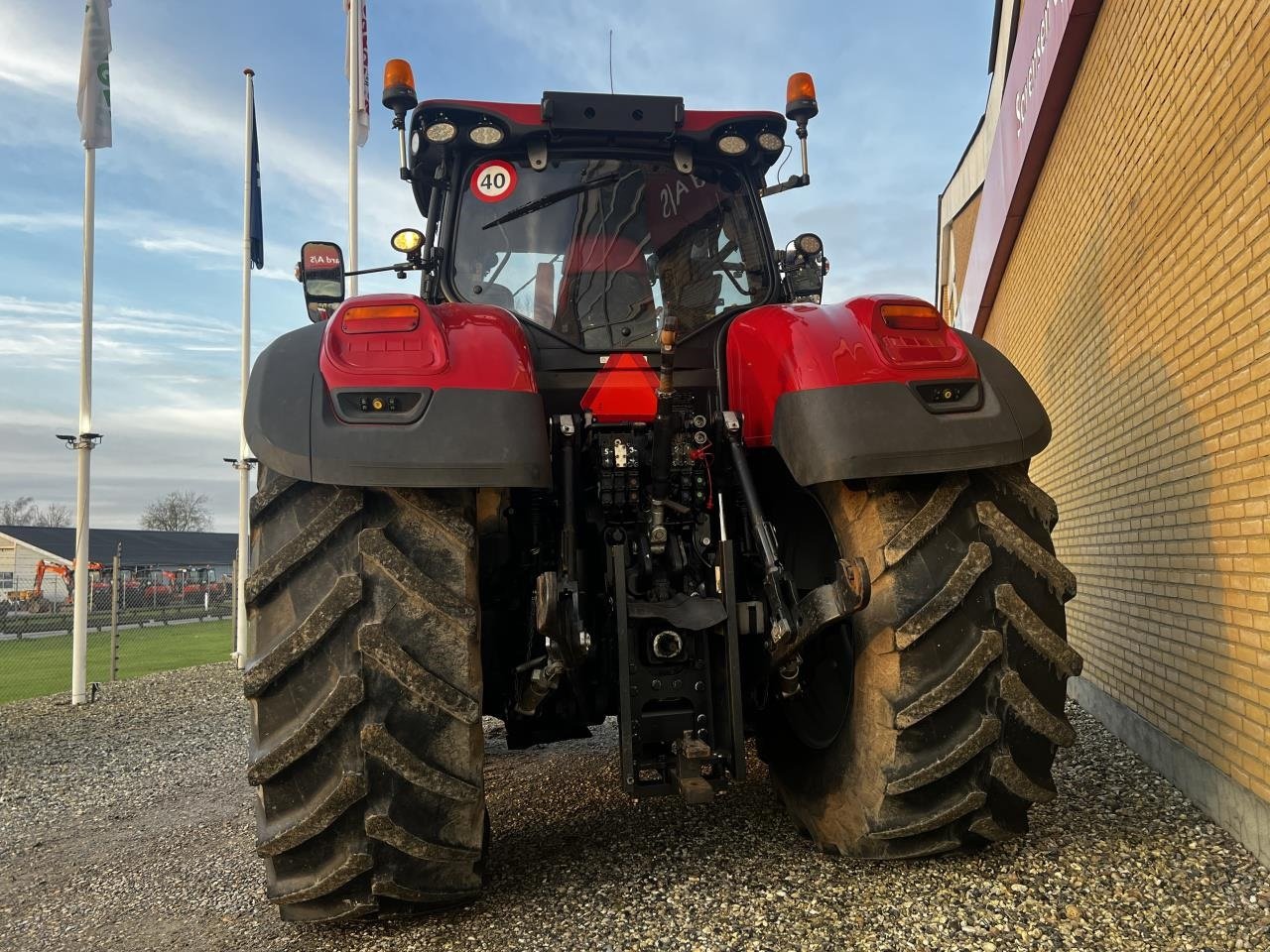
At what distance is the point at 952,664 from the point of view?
2514mm

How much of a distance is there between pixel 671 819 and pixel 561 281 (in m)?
2.13

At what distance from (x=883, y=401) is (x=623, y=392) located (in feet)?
3.24

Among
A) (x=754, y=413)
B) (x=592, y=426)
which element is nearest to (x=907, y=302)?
(x=754, y=413)

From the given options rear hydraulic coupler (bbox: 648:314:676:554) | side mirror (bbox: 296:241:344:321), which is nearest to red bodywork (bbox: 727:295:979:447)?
rear hydraulic coupler (bbox: 648:314:676:554)

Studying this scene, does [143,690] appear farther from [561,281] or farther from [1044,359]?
[1044,359]

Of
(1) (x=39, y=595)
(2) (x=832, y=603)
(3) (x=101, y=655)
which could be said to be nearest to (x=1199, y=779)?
(2) (x=832, y=603)

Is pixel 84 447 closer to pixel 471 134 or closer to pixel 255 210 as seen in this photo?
pixel 255 210

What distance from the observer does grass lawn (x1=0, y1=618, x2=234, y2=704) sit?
12.9 meters

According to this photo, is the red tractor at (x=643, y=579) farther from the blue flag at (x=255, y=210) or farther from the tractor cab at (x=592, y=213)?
→ the blue flag at (x=255, y=210)

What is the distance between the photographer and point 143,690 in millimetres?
9727

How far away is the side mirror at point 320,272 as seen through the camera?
3738 millimetres

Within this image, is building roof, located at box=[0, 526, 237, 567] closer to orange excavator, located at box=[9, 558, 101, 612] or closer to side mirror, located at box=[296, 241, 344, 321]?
orange excavator, located at box=[9, 558, 101, 612]

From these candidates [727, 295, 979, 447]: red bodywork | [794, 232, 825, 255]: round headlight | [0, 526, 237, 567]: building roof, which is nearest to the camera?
[727, 295, 979, 447]: red bodywork

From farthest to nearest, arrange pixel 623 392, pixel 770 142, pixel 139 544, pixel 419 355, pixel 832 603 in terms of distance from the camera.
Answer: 1. pixel 139 544
2. pixel 770 142
3. pixel 623 392
4. pixel 419 355
5. pixel 832 603
